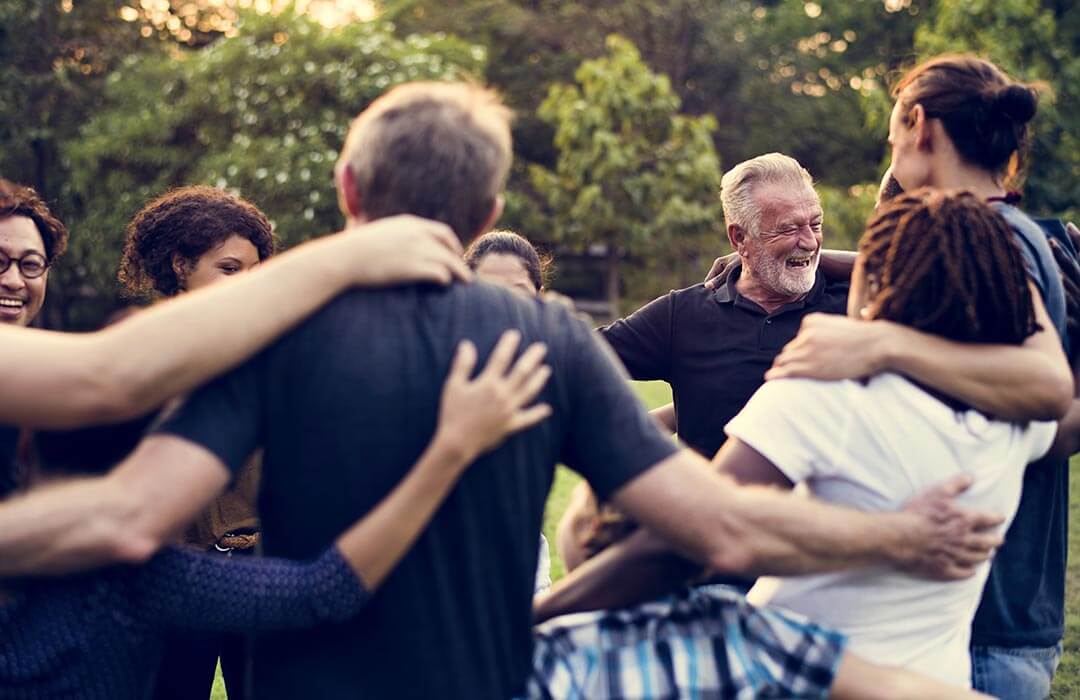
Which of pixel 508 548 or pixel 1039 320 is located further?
pixel 1039 320

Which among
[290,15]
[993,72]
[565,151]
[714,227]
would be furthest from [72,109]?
[993,72]

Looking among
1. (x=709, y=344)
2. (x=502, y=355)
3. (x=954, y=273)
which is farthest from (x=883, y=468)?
(x=709, y=344)

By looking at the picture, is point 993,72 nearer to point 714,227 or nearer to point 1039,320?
point 1039,320

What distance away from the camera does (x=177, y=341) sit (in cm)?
198

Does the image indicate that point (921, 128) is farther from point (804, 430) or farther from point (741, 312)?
point (741, 312)

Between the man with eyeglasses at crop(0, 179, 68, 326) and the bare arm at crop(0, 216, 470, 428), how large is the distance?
5.96 ft

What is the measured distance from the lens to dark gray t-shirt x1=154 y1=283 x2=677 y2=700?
6.77 ft

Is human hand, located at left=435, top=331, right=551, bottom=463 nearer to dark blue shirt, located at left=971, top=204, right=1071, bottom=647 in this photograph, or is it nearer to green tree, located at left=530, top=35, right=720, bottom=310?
dark blue shirt, located at left=971, top=204, right=1071, bottom=647

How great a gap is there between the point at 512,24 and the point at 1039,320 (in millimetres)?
32151

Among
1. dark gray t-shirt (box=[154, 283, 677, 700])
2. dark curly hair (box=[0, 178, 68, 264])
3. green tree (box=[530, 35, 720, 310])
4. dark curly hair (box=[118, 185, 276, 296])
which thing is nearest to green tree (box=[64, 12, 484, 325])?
green tree (box=[530, 35, 720, 310])

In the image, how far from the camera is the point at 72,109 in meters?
26.6

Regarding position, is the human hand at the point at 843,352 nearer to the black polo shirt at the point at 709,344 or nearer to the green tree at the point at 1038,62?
the black polo shirt at the point at 709,344

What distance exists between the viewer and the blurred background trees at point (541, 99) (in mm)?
23031

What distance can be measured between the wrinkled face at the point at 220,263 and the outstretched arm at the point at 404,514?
2101 millimetres
